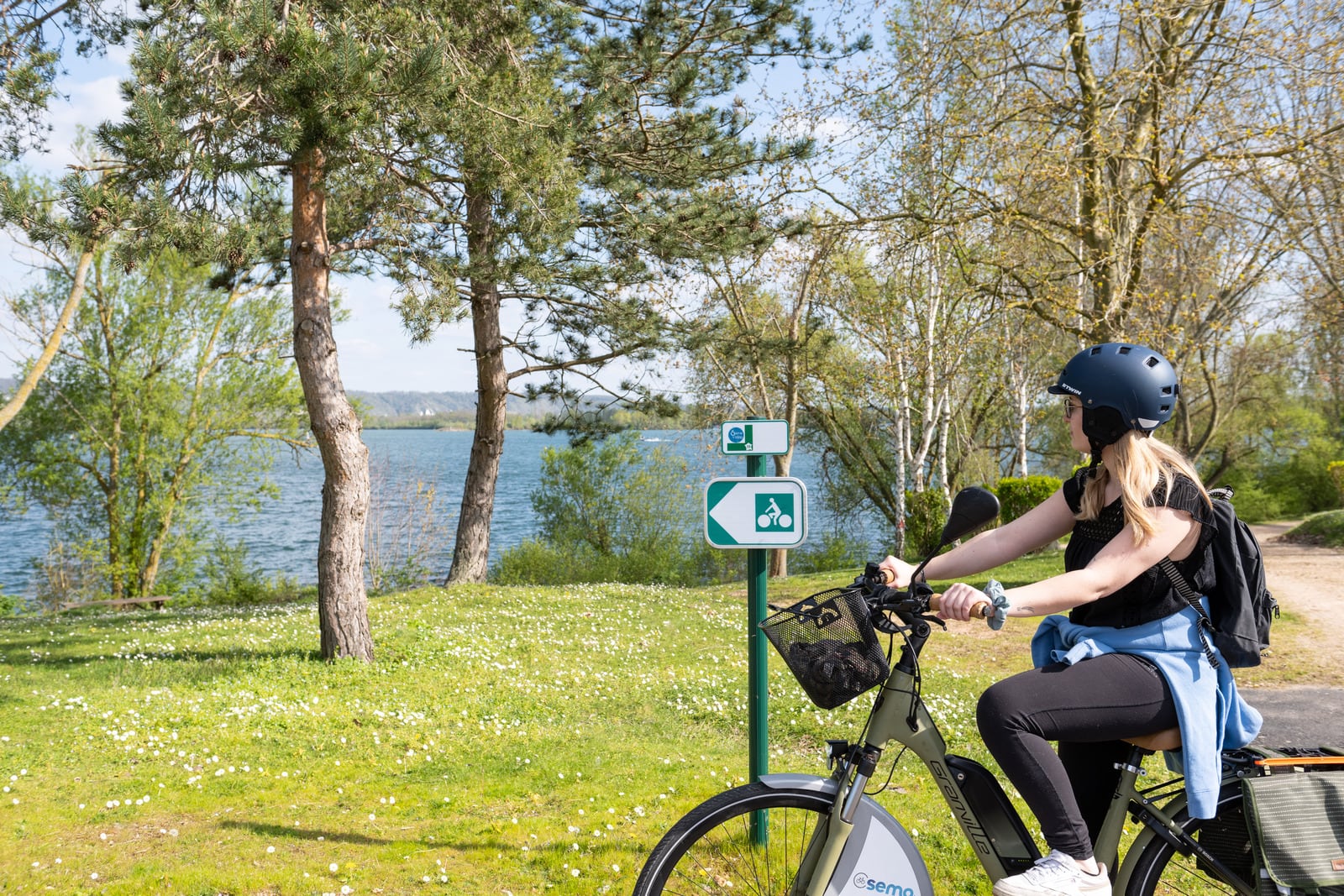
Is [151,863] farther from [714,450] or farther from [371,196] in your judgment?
[714,450]

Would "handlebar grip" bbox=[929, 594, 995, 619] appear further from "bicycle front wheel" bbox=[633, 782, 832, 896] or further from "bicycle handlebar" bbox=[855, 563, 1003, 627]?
"bicycle front wheel" bbox=[633, 782, 832, 896]

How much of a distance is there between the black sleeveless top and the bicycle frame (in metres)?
0.39

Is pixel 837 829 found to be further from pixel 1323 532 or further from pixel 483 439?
pixel 1323 532

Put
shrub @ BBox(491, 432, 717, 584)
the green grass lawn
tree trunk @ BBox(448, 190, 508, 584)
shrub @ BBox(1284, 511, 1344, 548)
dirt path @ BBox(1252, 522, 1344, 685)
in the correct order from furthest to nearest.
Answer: shrub @ BBox(491, 432, 717, 584)
shrub @ BBox(1284, 511, 1344, 548)
tree trunk @ BBox(448, 190, 508, 584)
dirt path @ BBox(1252, 522, 1344, 685)
the green grass lawn

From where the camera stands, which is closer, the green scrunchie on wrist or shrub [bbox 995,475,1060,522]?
the green scrunchie on wrist

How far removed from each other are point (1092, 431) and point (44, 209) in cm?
691

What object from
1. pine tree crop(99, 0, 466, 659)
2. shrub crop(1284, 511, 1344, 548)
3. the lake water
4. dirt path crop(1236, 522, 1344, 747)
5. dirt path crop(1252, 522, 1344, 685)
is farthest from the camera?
the lake water

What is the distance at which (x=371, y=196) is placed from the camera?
1007 cm

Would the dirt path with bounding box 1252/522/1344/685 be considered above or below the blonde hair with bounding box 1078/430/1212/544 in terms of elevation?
below

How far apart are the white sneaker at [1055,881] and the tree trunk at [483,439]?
12.9 metres

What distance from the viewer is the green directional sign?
3.40m

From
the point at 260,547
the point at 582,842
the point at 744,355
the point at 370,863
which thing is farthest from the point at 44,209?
the point at 260,547

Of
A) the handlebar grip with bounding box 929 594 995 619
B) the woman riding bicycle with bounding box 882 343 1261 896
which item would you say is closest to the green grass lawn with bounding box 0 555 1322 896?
the woman riding bicycle with bounding box 882 343 1261 896

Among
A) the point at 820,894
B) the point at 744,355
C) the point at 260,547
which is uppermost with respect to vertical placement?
the point at 744,355
